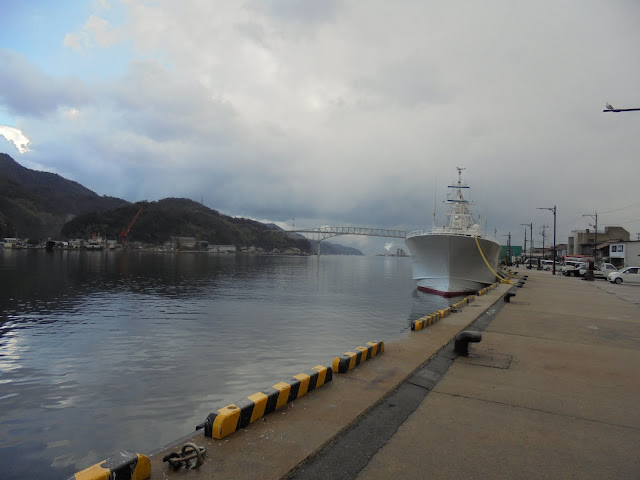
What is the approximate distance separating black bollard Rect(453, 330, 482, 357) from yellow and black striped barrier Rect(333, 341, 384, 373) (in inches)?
76.7

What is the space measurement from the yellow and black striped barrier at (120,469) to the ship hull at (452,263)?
28.8 metres

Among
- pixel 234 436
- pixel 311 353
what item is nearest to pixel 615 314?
pixel 311 353

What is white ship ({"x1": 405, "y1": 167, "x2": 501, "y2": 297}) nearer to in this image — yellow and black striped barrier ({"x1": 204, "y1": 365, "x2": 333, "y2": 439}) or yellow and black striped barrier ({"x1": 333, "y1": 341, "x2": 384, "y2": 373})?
yellow and black striped barrier ({"x1": 333, "y1": 341, "x2": 384, "y2": 373})

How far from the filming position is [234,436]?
195 inches

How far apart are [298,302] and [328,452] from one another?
75.8 ft

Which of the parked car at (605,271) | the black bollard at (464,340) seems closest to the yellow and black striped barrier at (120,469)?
the black bollard at (464,340)

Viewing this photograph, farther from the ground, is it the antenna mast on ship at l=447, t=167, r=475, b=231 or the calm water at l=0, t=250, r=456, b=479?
the antenna mast on ship at l=447, t=167, r=475, b=231

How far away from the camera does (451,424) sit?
566 cm

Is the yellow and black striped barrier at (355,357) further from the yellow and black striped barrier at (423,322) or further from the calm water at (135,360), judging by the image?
the yellow and black striped barrier at (423,322)

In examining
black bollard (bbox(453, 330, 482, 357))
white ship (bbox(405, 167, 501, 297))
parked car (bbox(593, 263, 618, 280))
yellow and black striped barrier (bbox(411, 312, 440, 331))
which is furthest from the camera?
parked car (bbox(593, 263, 618, 280))

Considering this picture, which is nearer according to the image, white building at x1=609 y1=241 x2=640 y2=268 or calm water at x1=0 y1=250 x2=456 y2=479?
calm water at x1=0 y1=250 x2=456 y2=479

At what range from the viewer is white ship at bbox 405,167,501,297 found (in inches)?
1208

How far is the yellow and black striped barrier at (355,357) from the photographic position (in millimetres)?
7848

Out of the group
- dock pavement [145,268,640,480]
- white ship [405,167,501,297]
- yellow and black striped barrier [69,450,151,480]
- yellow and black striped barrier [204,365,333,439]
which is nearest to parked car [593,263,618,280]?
white ship [405,167,501,297]
